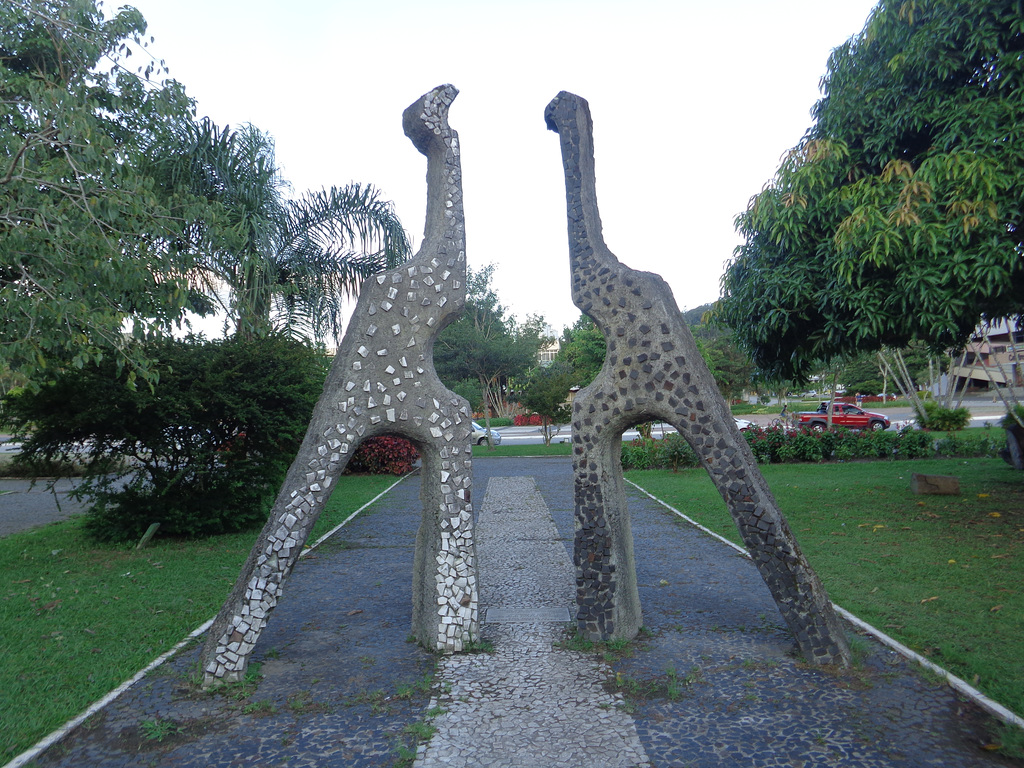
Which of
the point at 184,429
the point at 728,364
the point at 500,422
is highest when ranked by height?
the point at 728,364

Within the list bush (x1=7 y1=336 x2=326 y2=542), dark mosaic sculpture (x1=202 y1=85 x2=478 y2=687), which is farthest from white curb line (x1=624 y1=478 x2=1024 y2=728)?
bush (x1=7 y1=336 x2=326 y2=542)

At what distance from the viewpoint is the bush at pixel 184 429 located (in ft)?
28.4

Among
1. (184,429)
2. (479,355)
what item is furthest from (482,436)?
(184,429)

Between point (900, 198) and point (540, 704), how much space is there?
612 centimetres

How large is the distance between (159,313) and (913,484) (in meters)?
11.8

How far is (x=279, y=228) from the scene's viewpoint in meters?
12.6

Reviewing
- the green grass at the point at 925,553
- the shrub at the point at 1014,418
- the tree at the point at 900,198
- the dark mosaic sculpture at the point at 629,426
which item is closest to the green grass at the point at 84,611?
the dark mosaic sculpture at the point at 629,426

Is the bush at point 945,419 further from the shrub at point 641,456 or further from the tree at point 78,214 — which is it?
the tree at point 78,214

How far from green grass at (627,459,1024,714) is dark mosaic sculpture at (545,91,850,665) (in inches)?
41.0

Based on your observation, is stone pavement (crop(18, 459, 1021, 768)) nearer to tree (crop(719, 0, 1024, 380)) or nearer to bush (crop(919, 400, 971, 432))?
tree (crop(719, 0, 1024, 380))

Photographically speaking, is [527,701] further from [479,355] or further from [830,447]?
[479,355]

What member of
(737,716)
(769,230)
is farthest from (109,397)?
(769,230)

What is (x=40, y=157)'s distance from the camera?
7258 millimetres

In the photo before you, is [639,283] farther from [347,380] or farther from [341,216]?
[341,216]
